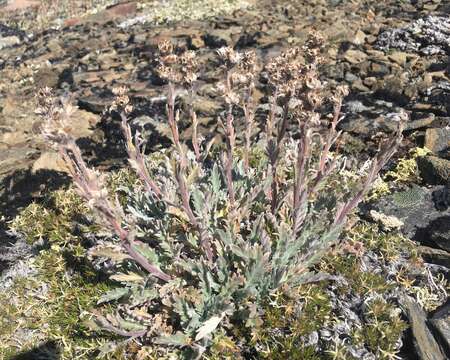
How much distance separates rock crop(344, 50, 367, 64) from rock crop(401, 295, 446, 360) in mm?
5595

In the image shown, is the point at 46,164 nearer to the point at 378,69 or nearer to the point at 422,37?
the point at 378,69

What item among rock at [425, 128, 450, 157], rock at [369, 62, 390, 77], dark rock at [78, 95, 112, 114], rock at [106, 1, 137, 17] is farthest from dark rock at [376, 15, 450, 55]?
rock at [106, 1, 137, 17]

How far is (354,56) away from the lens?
8.79 metres

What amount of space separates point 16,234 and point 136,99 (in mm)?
3964

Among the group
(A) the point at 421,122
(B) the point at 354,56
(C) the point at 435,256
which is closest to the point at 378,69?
(B) the point at 354,56

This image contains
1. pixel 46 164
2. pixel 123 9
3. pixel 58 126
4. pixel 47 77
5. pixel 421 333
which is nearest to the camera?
pixel 58 126

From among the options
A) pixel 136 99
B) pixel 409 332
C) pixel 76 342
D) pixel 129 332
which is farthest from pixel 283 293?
pixel 136 99

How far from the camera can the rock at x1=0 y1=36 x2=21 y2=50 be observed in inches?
687

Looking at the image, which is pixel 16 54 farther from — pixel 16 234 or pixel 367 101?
pixel 367 101

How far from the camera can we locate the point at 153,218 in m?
4.61

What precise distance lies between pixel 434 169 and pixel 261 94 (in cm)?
363

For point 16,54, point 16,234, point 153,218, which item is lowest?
point 16,54

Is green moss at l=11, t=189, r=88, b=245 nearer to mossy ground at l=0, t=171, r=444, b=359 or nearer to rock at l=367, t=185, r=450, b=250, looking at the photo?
mossy ground at l=0, t=171, r=444, b=359

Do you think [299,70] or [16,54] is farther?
[16,54]
